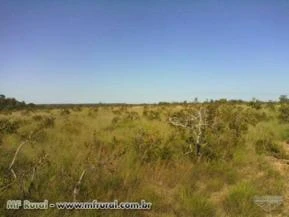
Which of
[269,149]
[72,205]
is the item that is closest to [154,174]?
[72,205]

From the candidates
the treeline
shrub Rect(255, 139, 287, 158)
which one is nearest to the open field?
shrub Rect(255, 139, 287, 158)

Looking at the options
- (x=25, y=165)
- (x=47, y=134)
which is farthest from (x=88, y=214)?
(x=47, y=134)

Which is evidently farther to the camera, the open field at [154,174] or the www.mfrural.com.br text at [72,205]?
the open field at [154,174]

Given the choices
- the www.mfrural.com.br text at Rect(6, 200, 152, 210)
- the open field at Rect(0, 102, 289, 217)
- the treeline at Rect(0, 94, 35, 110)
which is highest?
the treeline at Rect(0, 94, 35, 110)

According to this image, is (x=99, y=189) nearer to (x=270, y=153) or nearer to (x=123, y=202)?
(x=123, y=202)

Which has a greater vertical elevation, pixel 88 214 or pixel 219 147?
pixel 219 147

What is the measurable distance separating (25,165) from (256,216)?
4.91 metres

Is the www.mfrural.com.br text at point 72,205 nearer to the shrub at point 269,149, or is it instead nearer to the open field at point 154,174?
the open field at point 154,174

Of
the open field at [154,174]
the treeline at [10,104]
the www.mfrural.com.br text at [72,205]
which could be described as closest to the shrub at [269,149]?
the open field at [154,174]

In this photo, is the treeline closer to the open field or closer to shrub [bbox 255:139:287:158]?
the open field

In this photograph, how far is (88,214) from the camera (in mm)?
5301

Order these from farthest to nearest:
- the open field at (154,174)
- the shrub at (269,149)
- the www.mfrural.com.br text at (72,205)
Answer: the shrub at (269,149)
the open field at (154,174)
the www.mfrural.com.br text at (72,205)

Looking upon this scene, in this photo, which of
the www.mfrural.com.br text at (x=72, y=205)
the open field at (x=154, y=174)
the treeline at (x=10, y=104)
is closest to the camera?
the www.mfrural.com.br text at (x=72, y=205)

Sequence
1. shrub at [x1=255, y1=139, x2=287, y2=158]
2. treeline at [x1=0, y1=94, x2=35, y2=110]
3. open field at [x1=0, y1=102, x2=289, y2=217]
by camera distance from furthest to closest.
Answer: treeline at [x1=0, y1=94, x2=35, y2=110] < shrub at [x1=255, y1=139, x2=287, y2=158] < open field at [x1=0, y1=102, x2=289, y2=217]
